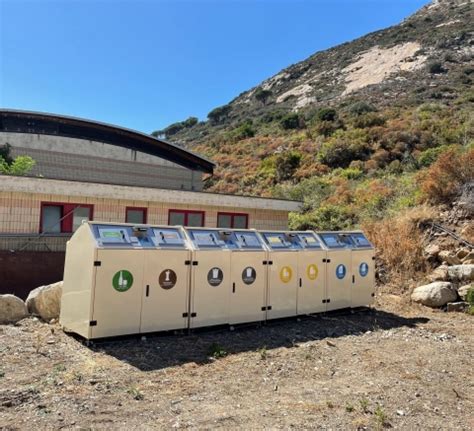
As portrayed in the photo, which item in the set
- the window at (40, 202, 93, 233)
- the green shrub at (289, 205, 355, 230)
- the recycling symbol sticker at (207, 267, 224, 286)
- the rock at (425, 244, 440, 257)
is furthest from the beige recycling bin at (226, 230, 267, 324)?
the green shrub at (289, 205, 355, 230)

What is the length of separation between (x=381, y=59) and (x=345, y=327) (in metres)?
→ 60.6

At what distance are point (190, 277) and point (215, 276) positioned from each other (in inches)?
19.6

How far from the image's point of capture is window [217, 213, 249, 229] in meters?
14.5

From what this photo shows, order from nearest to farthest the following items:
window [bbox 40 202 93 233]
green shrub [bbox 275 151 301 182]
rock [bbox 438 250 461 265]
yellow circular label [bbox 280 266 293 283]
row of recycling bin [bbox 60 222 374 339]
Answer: row of recycling bin [bbox 60 222 374 339] < yellow circular label [bbox 280 266 293 283] < window [bbox 40 202 93 233] < rock [bbox 438 250 461 265] < green shrub [bbox 275 151 301 182]

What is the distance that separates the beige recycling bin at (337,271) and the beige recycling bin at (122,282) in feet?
11.3

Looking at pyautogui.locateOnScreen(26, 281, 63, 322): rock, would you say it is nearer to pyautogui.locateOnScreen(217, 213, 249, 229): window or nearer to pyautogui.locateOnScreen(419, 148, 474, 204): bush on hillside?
pyautogui.locateOnScreen(217, 213, 249, 229): window

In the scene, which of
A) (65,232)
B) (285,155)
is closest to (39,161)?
(65,232)

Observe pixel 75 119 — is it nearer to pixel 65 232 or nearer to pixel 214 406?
pixel 65 232

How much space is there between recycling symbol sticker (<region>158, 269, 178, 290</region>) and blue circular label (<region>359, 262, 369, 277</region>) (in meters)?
4.67

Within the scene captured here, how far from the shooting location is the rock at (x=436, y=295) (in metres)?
10.1

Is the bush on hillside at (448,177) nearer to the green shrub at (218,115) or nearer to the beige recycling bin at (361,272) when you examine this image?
the beige recycling bin at (361,272)

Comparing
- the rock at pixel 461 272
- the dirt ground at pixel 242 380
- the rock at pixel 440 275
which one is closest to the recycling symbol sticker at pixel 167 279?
the dirt ground at pixel 242 380

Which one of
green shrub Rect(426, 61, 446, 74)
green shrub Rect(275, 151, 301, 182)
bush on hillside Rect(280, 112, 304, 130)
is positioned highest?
green shrub Rect(426, 61, 446, 74)

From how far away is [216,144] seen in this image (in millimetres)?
47875
